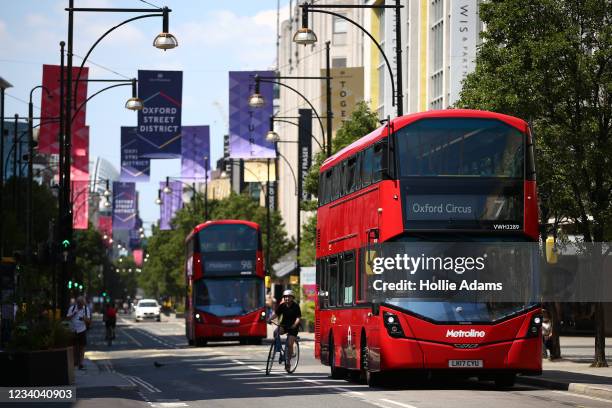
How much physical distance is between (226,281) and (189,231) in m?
67.9

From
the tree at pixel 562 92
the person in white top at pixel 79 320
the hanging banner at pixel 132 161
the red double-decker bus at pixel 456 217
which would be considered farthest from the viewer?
the hanging banner at pixel 132 161

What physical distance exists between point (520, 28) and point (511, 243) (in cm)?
1072

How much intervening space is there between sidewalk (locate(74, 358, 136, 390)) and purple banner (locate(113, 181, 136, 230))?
10553 cm

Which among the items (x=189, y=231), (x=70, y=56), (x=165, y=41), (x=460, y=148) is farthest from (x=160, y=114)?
(x=189, y=231)

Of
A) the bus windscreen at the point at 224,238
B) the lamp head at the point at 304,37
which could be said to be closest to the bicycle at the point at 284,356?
the lamp head at the point at 304,37

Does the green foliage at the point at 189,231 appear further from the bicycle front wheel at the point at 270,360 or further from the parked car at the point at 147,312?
the bicycle front wheel at the point at 270,360

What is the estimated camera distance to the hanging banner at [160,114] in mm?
60000

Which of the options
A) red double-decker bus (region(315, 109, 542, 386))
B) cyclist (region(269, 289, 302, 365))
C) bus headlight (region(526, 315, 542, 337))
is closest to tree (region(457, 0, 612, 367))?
cyclist (region(269, 289, 302, 365))

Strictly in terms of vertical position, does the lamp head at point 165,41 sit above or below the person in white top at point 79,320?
above

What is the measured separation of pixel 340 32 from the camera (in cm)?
11294

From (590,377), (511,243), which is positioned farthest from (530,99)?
(511,243)

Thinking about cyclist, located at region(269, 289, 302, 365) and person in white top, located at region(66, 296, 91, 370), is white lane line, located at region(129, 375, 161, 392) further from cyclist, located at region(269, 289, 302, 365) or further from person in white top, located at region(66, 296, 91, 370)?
cyclist, located at region(269, 289, 302, 365)

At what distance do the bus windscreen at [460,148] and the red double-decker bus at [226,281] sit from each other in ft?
92.4

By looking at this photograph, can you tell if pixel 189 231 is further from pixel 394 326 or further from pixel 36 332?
pixel 394 326
